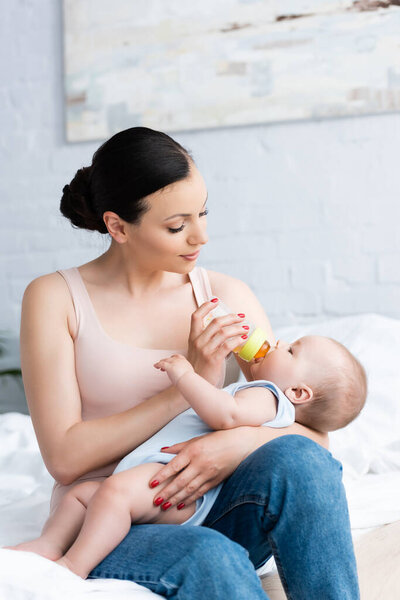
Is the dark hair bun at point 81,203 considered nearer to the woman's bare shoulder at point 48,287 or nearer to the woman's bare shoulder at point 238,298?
the woman's bare shoulder at point 48,287

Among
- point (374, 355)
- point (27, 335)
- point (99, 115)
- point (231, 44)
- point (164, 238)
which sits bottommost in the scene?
point (374, 355)

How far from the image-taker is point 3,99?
292 centimetres

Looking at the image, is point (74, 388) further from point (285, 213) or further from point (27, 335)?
point (285, 213)

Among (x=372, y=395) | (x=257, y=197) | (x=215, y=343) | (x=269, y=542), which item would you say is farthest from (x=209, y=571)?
(x=257, y=197)

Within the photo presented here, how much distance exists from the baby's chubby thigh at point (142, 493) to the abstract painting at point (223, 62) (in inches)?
67.3

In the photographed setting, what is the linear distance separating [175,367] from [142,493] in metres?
0.21

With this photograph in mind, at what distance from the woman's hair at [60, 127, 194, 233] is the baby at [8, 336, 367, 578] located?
0.32 m

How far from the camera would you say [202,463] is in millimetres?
1149

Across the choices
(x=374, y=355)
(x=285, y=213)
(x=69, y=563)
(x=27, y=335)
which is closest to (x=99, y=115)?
(x=285, y=213)

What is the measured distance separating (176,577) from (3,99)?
2.43 m

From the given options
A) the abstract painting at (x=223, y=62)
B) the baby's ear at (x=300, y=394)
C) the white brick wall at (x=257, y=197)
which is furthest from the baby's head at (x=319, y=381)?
the abstract painting at (x=223, y=62)

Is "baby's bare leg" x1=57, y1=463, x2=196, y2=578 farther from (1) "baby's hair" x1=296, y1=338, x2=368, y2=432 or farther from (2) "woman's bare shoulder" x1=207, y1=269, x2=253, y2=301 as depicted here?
(2) "woman's bare shoulder" x1=207, y1=269, x2=253, y2=301

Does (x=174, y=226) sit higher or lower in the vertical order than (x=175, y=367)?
higher

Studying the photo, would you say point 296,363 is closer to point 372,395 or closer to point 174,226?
point 174,226
